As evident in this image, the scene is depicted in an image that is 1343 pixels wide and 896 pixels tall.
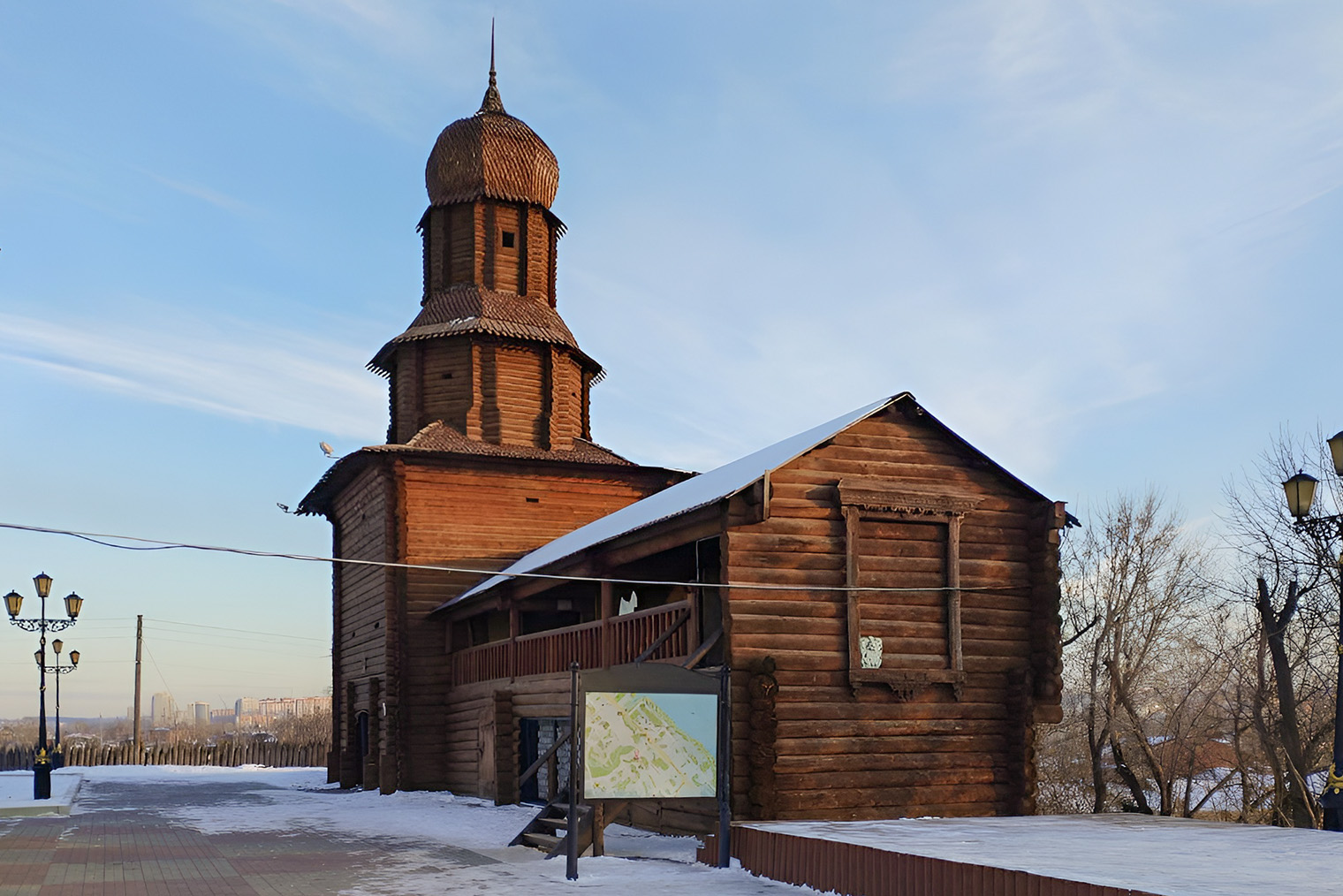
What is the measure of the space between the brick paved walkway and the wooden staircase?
826 millimetres

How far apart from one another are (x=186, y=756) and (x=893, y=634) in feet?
129

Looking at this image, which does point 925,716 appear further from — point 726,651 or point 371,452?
point 371,452

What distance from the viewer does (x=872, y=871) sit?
39.9ft

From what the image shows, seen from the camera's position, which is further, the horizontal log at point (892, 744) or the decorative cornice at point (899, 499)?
the decorative cornice at point (899, 499)

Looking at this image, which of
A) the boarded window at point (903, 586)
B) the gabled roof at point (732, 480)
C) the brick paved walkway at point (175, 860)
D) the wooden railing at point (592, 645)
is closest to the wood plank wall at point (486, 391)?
the wooden railing at point (592, 645)

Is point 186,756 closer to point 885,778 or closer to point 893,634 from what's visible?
point 885,778

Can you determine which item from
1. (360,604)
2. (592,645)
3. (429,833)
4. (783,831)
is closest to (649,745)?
(783,831)

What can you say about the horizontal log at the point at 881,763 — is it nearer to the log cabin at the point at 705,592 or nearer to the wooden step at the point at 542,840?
the log cabin at the point at 705,592

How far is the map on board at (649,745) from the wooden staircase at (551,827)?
1829 millimetres

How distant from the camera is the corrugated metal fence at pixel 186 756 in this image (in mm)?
48019

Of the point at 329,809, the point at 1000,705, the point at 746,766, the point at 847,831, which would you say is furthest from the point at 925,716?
the point at 329,809

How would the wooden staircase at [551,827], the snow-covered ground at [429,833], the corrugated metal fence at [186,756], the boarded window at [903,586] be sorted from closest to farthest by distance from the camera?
1. the snow-covered ground at [429,833]
2. the wooden staircase at [551,827]
3. the boarded window at [903,586]
4. the corrugated metal fence at [186,756]

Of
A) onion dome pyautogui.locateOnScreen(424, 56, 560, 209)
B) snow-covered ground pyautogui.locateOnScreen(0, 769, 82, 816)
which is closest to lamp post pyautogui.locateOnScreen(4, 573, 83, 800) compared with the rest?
snow-covered ground pyautogui.locateOnScreen(0, 769, 82, 816)

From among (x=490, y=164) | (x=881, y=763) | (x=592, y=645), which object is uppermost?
(x=490, y=164)
